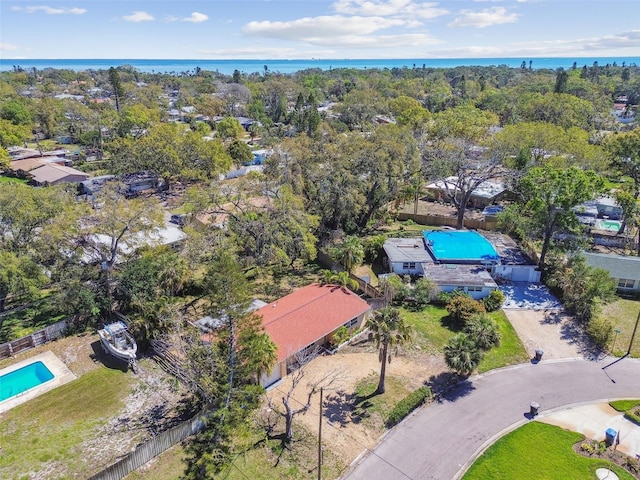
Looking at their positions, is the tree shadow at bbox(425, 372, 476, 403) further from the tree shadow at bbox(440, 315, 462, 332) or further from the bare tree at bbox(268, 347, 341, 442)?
the bare tree at bbox(268, 347, 341, 442)

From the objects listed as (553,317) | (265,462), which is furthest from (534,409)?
(265,462)

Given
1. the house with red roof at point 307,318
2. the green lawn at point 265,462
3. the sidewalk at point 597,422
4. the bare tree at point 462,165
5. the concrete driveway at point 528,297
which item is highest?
the bare tree at point 462,165

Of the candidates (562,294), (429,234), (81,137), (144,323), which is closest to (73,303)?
(144,323)

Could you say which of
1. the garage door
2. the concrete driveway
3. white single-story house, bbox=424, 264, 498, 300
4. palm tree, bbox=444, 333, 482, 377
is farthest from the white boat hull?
the garage door

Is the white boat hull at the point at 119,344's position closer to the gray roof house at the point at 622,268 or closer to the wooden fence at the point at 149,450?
the wooden fence at the point at 149,450

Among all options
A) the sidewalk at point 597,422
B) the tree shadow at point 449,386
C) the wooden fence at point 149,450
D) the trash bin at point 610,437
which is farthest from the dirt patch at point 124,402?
the trash bin at point 610,437

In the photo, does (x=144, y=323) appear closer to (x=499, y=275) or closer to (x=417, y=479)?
(x=417, y=479)
